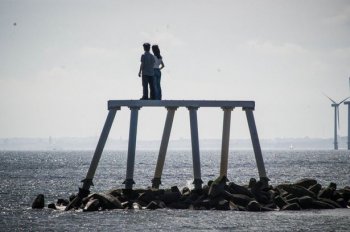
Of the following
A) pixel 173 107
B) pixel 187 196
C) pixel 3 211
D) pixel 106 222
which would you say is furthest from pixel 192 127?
pixel 3 211

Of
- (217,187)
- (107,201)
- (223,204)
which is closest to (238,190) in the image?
(223,204)

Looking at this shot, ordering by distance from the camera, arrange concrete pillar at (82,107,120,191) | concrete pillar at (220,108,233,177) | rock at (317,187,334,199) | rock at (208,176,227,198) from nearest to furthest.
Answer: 1. rock at (208,176,227,198)
2. concrete pillar at (82,107,120,191)
3. concrete pillar at (220,108,233,177)
4. rock at (317,187,334,199)

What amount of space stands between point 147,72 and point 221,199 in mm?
6126

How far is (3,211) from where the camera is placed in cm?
3609

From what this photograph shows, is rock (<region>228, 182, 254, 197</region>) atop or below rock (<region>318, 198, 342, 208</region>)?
atop

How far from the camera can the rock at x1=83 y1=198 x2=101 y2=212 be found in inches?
1187

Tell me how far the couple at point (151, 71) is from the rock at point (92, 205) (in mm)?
4759

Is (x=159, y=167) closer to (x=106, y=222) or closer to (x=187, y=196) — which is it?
(x=187, y=196)

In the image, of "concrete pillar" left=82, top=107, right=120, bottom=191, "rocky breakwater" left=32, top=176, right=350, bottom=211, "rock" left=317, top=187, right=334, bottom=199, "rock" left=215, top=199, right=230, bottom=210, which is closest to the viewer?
"rock" left=215, top=199, right=230, bottom=210

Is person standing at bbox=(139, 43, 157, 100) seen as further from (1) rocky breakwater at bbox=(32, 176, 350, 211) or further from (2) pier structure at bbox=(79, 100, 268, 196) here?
(1) rocky breakwater at bbox=(32, 176, 350, 211)

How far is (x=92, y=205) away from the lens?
30141 mm

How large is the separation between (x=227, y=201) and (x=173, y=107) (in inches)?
184

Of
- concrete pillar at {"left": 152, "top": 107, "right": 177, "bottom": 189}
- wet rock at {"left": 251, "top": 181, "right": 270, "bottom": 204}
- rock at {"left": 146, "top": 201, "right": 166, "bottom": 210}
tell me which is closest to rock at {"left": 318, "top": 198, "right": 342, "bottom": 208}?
wet rock at {"left": 251, "top": 181, "right": 270, "bottom": 204}

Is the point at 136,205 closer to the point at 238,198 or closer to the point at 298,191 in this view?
the point at 238,198
